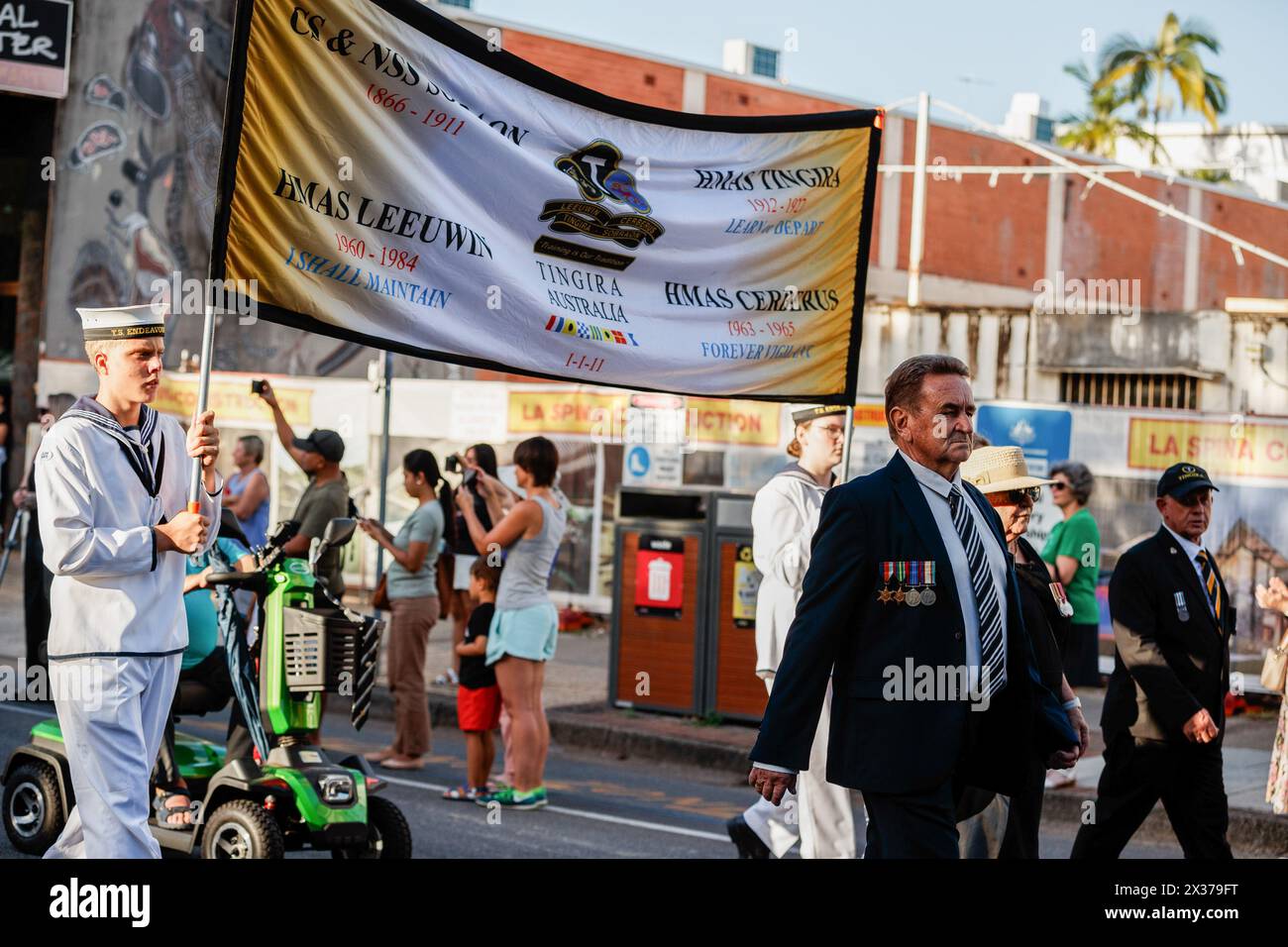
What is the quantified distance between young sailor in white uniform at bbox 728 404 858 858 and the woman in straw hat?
719 millimetres

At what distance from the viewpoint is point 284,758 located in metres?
6.82

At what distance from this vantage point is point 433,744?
11961 millimetres

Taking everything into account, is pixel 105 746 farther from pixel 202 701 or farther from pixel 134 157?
pixel 134 157

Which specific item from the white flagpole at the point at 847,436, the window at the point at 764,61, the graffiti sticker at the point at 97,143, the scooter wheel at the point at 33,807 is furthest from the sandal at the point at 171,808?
the window at the point at 764,61

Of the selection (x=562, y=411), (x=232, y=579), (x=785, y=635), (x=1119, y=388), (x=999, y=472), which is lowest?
(x=785, y=635)

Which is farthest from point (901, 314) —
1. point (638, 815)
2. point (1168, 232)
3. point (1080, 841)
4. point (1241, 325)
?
point (1168, 232)

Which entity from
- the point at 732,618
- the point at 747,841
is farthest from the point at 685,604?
the point at 747,841

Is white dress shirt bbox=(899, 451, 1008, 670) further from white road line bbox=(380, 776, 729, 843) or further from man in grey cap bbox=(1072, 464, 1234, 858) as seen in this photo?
white road line bbox=(380, 776, 729, 843)

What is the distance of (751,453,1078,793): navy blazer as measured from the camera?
4.72m

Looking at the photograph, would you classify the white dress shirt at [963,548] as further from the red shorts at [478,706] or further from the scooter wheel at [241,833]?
the red shorts at [478,706]

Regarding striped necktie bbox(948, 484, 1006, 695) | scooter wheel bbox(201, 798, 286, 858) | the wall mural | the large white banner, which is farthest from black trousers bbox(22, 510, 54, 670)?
the wall mural

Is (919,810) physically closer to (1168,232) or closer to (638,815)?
(638,815)

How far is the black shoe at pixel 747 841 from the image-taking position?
738 centimetres

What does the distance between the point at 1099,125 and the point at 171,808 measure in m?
50.8
